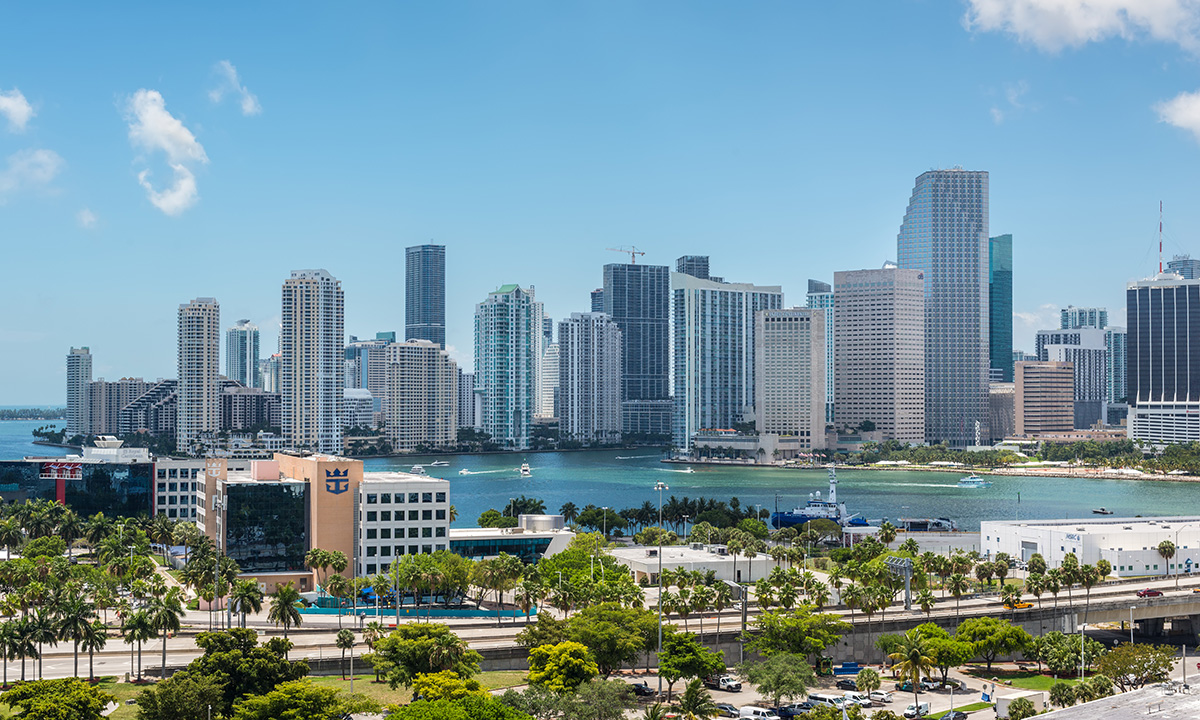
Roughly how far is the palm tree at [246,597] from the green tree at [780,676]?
2362cm

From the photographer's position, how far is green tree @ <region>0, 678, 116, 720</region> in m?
40.0

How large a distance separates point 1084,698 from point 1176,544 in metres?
41.6

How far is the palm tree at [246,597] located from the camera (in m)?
57.7

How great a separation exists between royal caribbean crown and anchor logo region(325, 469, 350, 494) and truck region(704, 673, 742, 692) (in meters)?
32.5

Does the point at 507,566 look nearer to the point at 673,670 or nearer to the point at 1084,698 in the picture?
the point at 673,670

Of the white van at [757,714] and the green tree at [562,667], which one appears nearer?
the white van at [757,714]

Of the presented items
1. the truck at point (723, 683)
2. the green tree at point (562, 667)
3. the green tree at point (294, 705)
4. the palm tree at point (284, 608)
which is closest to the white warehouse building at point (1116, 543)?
the truck at point (723, 683)

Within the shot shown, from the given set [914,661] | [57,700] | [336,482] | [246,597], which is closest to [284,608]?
[246,597]

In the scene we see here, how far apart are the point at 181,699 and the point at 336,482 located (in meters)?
36.2

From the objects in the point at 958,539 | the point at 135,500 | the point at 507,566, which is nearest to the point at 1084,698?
the point at 507,566

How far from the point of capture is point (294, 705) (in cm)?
4212

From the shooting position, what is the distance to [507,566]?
6781 centimetres

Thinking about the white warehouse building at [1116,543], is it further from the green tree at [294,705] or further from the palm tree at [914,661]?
the green tree at [294,705]

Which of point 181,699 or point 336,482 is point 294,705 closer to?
point 181,699
